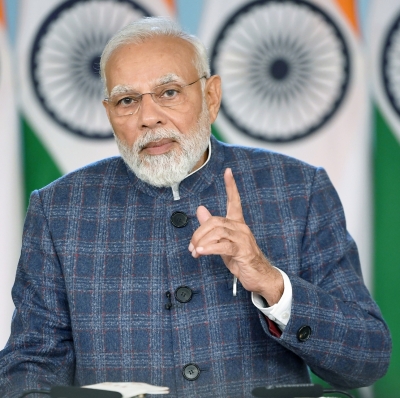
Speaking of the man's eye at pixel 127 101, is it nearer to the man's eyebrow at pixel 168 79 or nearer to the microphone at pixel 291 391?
the man's eyebrow at pixel 168 79

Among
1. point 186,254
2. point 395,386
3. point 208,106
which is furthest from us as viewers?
point 395,386

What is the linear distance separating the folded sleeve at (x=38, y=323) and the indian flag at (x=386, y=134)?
168 cm

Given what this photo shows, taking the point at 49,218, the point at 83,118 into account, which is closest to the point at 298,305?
the point at 49,218

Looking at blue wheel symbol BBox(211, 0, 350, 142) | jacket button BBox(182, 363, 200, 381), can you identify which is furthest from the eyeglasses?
blue wheel symbol BBox(211, 0, 350, 142)

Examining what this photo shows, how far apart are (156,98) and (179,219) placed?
358mm

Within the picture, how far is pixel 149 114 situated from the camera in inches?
92.8

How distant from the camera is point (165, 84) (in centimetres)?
240

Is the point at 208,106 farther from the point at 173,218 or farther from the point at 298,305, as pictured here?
the point at 298,305

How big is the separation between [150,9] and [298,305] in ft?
6.44

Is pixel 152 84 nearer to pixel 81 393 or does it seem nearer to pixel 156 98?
pixel 156 98

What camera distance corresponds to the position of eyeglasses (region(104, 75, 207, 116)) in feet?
7.89

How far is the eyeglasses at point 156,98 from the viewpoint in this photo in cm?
240

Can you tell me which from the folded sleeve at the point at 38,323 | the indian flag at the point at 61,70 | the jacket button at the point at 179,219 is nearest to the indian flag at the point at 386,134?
the indian flag at the point at 61,70

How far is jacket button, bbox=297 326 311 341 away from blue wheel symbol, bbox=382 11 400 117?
5.66 feet
